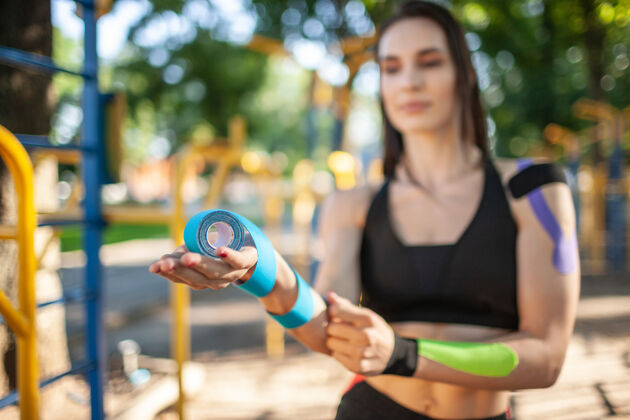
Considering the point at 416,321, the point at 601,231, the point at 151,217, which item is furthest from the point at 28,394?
the point at 601,231

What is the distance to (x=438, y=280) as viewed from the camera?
45.5 inches

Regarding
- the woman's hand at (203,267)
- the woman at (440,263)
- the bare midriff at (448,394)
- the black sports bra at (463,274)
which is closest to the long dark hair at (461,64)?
the woman at (440,263)

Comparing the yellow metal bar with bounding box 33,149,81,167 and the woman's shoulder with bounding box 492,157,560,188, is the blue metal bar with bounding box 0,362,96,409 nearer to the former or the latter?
the yellow metal bar with bounding box 33,149,81,167

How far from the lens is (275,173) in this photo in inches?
208

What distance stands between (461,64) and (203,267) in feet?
3.01

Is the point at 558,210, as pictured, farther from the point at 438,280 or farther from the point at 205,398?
the point at 205,398

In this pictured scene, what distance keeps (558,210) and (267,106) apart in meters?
29.3

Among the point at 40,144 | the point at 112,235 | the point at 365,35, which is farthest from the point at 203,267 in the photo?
the point at 112,235

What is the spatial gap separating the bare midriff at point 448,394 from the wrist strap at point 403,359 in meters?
0.20

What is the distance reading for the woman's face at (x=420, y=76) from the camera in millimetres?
1239

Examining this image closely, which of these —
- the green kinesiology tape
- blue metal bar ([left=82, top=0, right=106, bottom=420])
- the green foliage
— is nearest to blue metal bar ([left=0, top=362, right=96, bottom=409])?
blue metal bar ([left=82, top=0, right=106, bottom=420])

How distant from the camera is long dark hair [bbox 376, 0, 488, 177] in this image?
1.27 m

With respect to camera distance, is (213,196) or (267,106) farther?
(267,106)

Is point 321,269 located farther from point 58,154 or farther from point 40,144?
point 58,154
